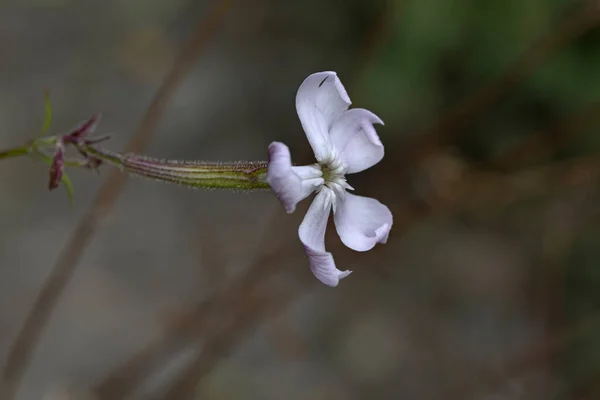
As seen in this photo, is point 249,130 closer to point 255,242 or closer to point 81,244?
point 255,242

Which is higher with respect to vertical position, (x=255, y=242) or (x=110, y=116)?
(x=110, y=116)

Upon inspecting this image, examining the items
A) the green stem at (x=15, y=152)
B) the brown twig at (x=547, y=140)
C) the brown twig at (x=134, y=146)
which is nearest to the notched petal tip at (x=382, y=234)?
the green stem at (x=15, y=152)

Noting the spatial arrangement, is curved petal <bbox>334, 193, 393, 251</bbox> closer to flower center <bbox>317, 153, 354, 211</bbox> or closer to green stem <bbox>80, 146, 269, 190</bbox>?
flower center <bbox>317, 153, 354, 211</bbox>

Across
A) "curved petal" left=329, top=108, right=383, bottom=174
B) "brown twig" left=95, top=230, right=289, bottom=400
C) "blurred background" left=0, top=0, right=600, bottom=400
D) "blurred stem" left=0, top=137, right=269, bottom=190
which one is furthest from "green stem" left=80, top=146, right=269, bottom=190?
"blurred background" left=0, top=0, right=600, bottom=400

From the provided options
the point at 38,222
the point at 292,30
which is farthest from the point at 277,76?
the point at 38,222

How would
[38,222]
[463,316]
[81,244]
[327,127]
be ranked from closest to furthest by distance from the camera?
[327,127]
[81,244]
[38,222]
[463,316]

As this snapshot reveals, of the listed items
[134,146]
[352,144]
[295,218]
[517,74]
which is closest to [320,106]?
[352,144]

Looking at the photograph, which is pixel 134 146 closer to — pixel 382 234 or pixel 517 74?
pixel 382 234
